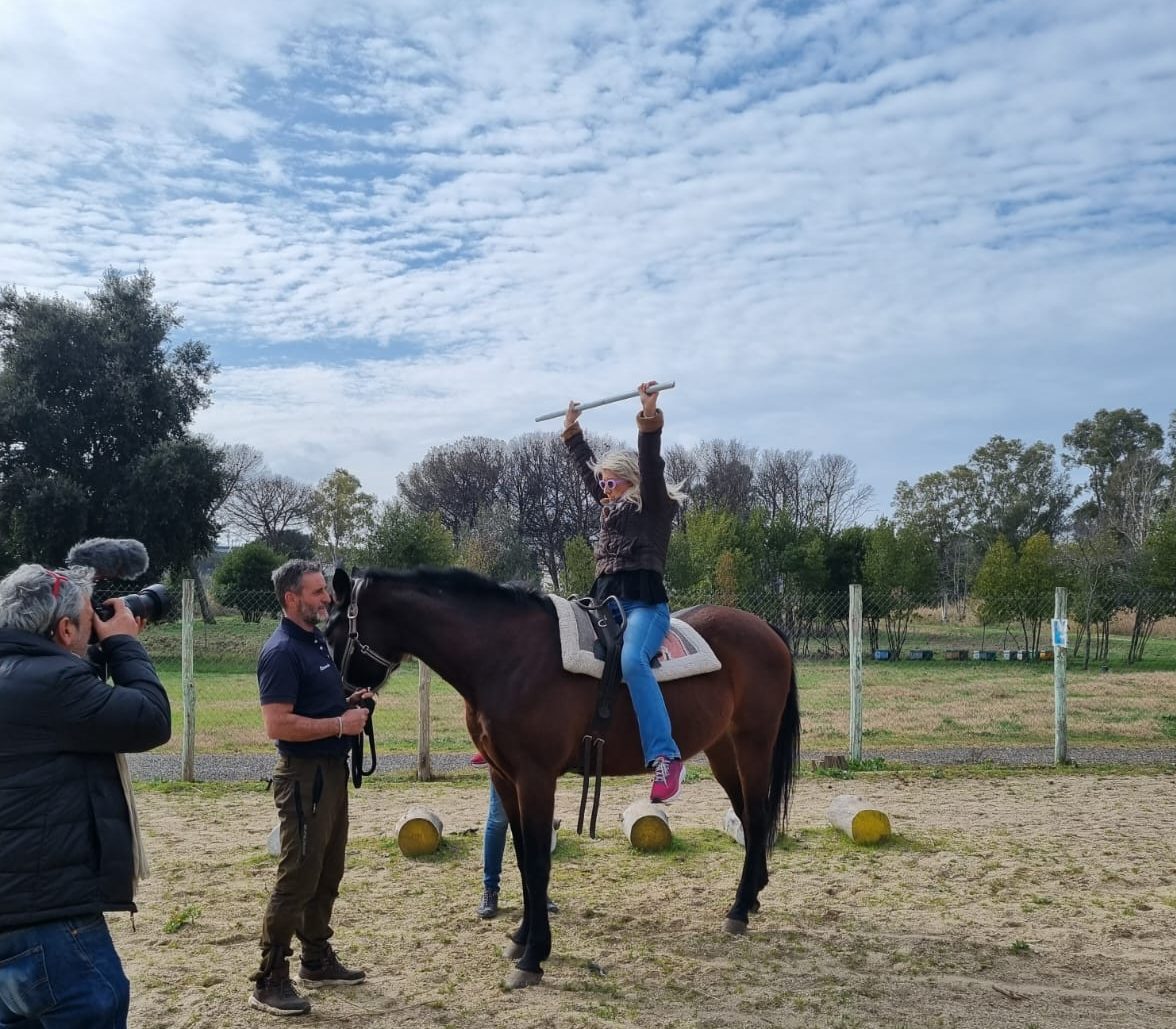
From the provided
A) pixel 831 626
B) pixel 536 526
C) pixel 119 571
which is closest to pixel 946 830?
pixel 119 571

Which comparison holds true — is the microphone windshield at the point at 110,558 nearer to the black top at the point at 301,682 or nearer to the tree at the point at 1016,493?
the black top at the point at 301,682

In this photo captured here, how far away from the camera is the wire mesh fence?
1311 cm

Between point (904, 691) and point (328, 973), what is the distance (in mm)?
17404

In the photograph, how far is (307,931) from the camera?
470 cm

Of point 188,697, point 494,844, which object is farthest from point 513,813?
point 188,697

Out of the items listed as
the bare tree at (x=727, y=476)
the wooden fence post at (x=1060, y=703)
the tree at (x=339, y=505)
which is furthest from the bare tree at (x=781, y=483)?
the wooden fence post at (x=1060, y=703)

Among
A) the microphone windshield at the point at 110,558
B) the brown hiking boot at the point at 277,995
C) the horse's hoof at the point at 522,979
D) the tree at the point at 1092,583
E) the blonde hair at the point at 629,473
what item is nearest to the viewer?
the microphone windshield at the point at 110,558

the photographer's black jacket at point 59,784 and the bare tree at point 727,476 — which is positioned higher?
the bare tree at point 727,476

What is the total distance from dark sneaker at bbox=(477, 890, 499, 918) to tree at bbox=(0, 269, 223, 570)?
97.8ft

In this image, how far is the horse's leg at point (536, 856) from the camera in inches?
189

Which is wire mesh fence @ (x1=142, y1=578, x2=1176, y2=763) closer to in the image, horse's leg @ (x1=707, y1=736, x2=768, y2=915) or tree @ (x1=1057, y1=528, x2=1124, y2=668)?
tree @ (x1=1057, y1=528, x2=1124, y2=668)

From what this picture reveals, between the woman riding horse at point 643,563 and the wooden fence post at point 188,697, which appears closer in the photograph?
the woman riding horse at point 643,563

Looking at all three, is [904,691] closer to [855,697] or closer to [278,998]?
[855,697]

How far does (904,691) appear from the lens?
65.8 ft
